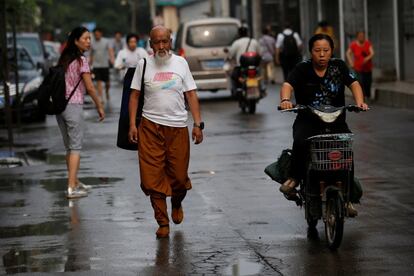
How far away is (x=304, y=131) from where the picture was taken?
9.19 m

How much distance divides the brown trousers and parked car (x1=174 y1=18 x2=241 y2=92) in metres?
17.4

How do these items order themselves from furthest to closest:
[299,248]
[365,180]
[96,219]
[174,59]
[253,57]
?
1. [253,57]
2. [365,180]
3. [96,219]
4. [174,59]
5. [299,248]

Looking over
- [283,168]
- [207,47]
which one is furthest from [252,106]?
[283,168]

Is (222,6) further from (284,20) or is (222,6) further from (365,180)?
(365,180)

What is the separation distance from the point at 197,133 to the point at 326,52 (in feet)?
4.49

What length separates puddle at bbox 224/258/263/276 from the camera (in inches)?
322

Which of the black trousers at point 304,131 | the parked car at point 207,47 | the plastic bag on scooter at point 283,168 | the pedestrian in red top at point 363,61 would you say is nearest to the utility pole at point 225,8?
the parked car at point 207,47

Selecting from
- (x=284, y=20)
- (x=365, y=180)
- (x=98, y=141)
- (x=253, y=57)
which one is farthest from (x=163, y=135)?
(x=284, y=20)

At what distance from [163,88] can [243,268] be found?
2.15m

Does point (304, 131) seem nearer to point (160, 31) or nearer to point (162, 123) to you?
point (162, 123)

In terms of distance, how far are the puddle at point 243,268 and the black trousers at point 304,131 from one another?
3.66ft

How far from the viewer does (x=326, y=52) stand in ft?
30.5

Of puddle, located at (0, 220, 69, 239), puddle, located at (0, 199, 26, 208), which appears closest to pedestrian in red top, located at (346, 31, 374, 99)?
puddle, located at (0, 199, 26, 208)

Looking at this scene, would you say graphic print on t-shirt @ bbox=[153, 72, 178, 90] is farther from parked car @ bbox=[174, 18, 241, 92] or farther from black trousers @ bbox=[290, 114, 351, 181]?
parked car @ bbox=[174, 18, 241, 92]
